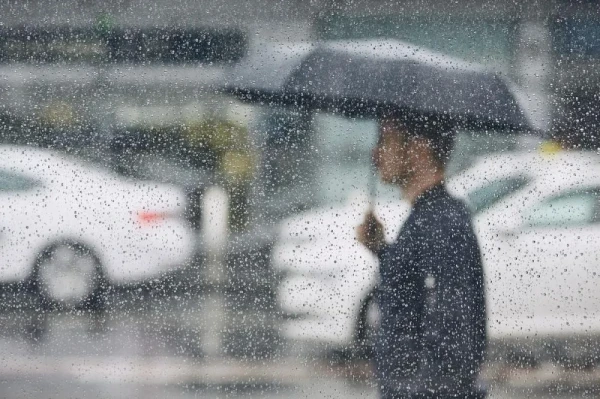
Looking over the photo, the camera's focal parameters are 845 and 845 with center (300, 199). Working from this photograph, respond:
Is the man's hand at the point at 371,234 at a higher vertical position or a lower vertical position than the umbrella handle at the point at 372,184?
lower

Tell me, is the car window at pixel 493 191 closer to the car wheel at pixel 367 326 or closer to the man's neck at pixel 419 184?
the man's neck at pixel 419 184

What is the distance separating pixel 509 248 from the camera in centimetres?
216

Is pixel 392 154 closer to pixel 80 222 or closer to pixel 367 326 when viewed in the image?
pixel 367 326

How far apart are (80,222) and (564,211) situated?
48.7 inches

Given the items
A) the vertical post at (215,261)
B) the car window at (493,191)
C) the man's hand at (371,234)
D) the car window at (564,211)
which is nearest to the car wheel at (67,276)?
the vertical post at (215,261)

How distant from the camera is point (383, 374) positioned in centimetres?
221

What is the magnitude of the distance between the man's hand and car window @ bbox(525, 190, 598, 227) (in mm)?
Result: 374

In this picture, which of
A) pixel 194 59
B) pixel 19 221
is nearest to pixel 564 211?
pixel 194 59

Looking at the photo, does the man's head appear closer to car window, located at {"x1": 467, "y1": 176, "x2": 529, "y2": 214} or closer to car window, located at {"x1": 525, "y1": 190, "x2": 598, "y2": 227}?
car window, located at {"x1": 467, "y1": 176, "x2": 529, "y2": 214}

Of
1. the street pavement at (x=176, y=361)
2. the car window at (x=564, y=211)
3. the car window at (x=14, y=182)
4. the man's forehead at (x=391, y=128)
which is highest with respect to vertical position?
the man's forehead at (x=391, y=128)

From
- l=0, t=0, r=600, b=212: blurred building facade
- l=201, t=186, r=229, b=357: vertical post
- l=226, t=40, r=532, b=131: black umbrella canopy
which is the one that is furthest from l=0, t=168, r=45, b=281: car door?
l=226, t=40, r=532, b=131: black umbrella canopy

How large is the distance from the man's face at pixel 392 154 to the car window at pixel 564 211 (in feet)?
1.10

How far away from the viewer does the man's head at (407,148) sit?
217cm

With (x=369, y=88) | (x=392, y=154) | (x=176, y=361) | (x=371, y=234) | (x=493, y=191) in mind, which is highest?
(x=369, y=88)
